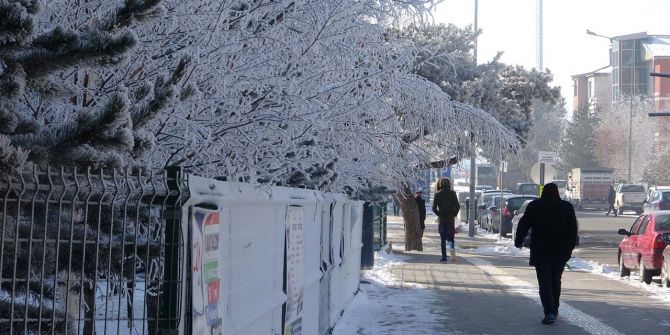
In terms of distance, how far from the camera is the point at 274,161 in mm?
8531

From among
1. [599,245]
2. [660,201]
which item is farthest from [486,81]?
[660,201]

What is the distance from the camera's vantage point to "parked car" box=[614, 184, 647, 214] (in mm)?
68188

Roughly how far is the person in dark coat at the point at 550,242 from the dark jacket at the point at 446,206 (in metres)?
10.1

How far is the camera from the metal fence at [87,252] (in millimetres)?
4047

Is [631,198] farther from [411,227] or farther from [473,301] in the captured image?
[473,301]

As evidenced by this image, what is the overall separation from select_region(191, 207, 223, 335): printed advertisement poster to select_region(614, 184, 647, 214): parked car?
6531 centimetres

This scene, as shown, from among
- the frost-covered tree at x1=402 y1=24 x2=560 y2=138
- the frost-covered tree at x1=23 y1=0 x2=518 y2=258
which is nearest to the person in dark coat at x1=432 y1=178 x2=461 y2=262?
the frost-covered tree at x1=402 y1=24 x2=560 y2=138

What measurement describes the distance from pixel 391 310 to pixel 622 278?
796 cm

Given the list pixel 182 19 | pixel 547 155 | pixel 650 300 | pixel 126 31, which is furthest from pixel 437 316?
pixel 547 155

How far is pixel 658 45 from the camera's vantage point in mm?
114750

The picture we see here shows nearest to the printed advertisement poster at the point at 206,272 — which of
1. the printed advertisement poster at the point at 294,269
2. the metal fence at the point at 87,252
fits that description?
the metal fence at the point at 87,252

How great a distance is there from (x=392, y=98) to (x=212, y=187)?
26.2ft

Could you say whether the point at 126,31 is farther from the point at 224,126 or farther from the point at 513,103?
the point at 513,103

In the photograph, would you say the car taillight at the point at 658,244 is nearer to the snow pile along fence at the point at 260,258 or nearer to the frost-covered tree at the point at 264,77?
the snow pile along fence at the point at 260,258
